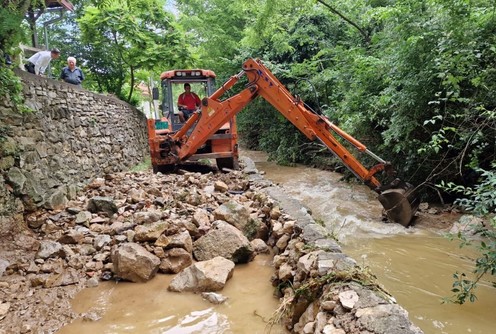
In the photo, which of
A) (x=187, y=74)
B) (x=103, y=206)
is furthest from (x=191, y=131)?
(x=103, y=206)

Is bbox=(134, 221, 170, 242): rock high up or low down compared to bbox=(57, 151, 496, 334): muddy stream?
up

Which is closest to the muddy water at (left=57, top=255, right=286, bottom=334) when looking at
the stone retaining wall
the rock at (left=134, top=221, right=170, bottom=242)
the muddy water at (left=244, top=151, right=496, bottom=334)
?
the stone retaining wall

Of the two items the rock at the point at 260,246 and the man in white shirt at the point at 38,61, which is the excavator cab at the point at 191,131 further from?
the rock at the point at 260,246

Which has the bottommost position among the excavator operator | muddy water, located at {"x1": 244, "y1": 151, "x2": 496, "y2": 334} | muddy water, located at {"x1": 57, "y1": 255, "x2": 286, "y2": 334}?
muddy water, located at {"x1": 244, "y1": 151, "x2": 496, "y2": 334}

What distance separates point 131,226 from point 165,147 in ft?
11.0

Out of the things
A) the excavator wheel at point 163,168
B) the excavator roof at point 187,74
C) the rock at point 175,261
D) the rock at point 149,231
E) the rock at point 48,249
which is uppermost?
the excavator roof at point 187,74

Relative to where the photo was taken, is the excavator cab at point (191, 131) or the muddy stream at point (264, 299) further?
the excavator cab at point (191, 131)

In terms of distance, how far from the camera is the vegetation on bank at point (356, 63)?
4.07 meters

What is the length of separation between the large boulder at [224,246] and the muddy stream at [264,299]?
12 centimetres

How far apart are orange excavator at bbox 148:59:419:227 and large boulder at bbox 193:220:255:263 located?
230 cm

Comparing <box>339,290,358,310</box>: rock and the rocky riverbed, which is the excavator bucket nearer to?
the rocky riverbed

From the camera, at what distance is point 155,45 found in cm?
1029

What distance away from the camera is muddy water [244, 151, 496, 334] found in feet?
9.21

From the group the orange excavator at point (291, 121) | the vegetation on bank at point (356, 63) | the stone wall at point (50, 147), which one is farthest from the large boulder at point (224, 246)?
the orange excavator at point (291, 121)
